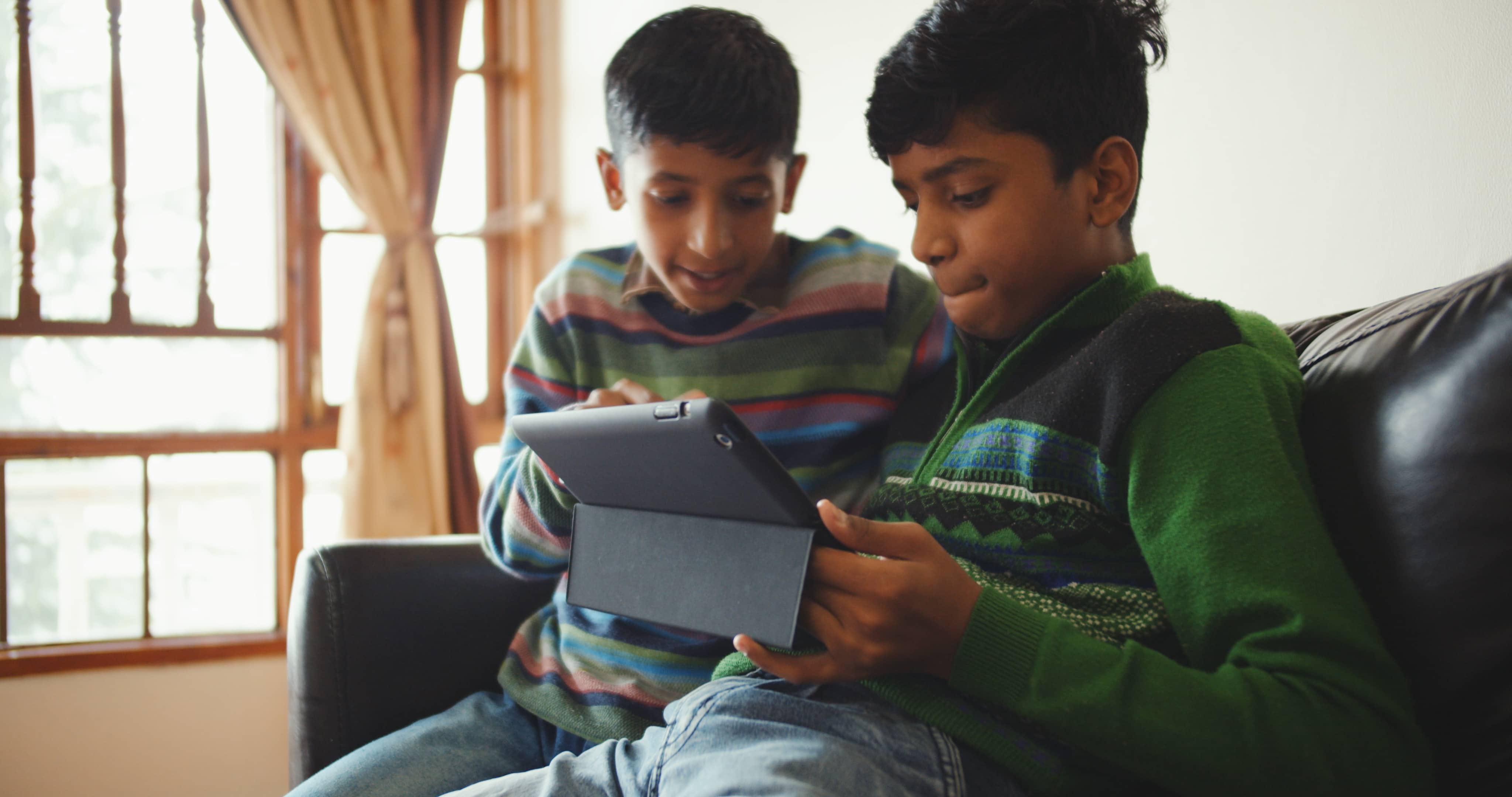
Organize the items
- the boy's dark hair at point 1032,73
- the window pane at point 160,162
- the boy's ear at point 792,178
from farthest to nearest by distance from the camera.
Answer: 1. the window pane at point 160,162
2. the boy's ear at point 792,178
3. the boy's dark hair at point 1032,73

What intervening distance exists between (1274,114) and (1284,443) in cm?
59

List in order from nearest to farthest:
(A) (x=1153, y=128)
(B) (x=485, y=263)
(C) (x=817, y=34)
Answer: (A) (x=1153, y=128) < (C) (x=817, y=34) < (B) (x=485, y=263)

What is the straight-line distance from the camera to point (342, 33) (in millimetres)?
2666

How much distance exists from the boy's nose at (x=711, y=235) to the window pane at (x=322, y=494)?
1.98 meters

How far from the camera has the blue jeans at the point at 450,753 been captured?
0.97 meters

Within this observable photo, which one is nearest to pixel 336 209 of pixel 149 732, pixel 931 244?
pixel 149 732

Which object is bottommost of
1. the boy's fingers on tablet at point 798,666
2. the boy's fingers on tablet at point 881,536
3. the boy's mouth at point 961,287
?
the boy's fingers on tablet at point 798,666

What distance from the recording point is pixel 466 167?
2.99 metres

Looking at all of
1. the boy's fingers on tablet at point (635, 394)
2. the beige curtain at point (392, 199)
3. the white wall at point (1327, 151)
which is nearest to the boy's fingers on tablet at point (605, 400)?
the boy's fingers on tablet at point (635, 394)

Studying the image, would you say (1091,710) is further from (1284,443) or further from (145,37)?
→ (145,37)

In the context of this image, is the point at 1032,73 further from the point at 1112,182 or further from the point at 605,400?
the point at 605,400

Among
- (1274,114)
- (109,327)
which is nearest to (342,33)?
(109,327)

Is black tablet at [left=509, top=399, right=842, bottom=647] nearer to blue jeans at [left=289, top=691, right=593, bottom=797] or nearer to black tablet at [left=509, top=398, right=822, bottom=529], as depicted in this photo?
black tablet at [left=509, top=398, right=822, bottom=529]

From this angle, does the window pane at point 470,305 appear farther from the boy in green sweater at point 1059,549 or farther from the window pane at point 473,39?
the boy in green sweater at point 1059,549
